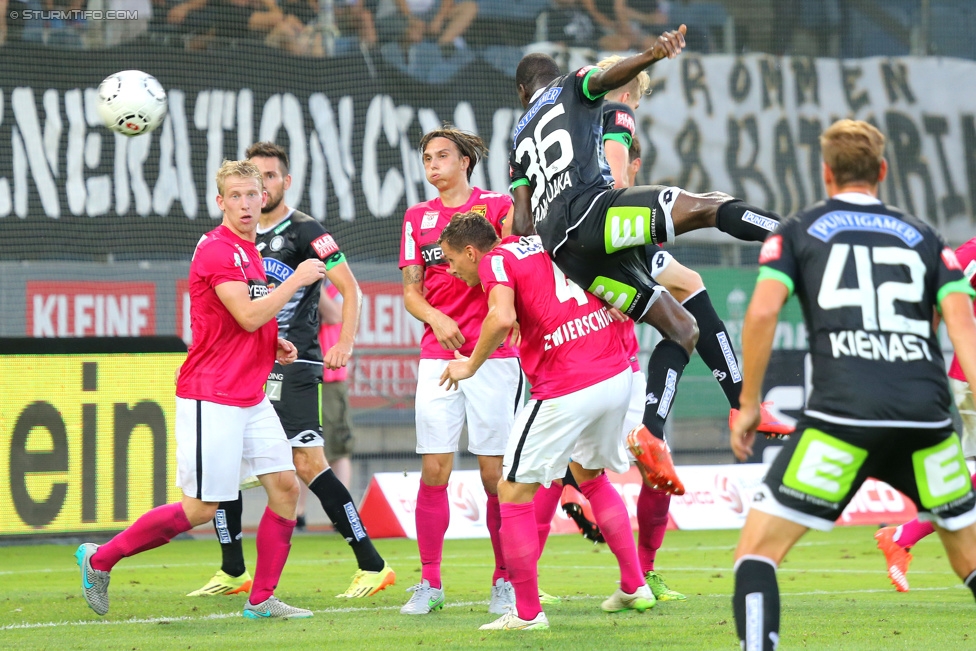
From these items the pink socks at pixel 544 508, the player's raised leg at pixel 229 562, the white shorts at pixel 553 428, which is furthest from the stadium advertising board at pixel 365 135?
the white shorts at pixel 553 428

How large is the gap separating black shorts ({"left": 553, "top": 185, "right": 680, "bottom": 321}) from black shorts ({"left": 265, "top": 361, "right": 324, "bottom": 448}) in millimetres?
2321

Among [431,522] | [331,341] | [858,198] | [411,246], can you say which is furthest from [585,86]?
[331,341]

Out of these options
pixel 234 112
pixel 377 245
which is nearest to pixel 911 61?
pixel 377 245

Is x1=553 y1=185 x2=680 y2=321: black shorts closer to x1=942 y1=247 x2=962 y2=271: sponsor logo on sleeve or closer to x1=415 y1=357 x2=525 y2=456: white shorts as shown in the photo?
x1=415 y1=357 x2=525 y2=456: white shorts

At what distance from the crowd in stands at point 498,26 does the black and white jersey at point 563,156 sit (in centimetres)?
841

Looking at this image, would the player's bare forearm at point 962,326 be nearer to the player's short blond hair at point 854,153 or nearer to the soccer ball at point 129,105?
the player's short blond hair at point 854,153

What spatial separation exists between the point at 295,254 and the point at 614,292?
2511 mm

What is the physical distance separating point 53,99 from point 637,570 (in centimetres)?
941

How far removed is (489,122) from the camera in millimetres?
14398

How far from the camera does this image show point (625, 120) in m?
6.39

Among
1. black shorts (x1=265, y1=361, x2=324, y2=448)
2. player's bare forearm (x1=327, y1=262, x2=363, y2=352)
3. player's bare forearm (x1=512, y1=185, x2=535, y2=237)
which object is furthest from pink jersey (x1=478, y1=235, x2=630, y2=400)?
black shorts (x1=265, y1=361, x2=324, y2=448)

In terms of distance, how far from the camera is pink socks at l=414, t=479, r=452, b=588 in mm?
6402

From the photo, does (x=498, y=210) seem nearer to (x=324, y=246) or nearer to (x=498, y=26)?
(x=324, y=246)

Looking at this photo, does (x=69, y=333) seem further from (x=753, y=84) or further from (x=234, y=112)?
(x=753, y=84)
